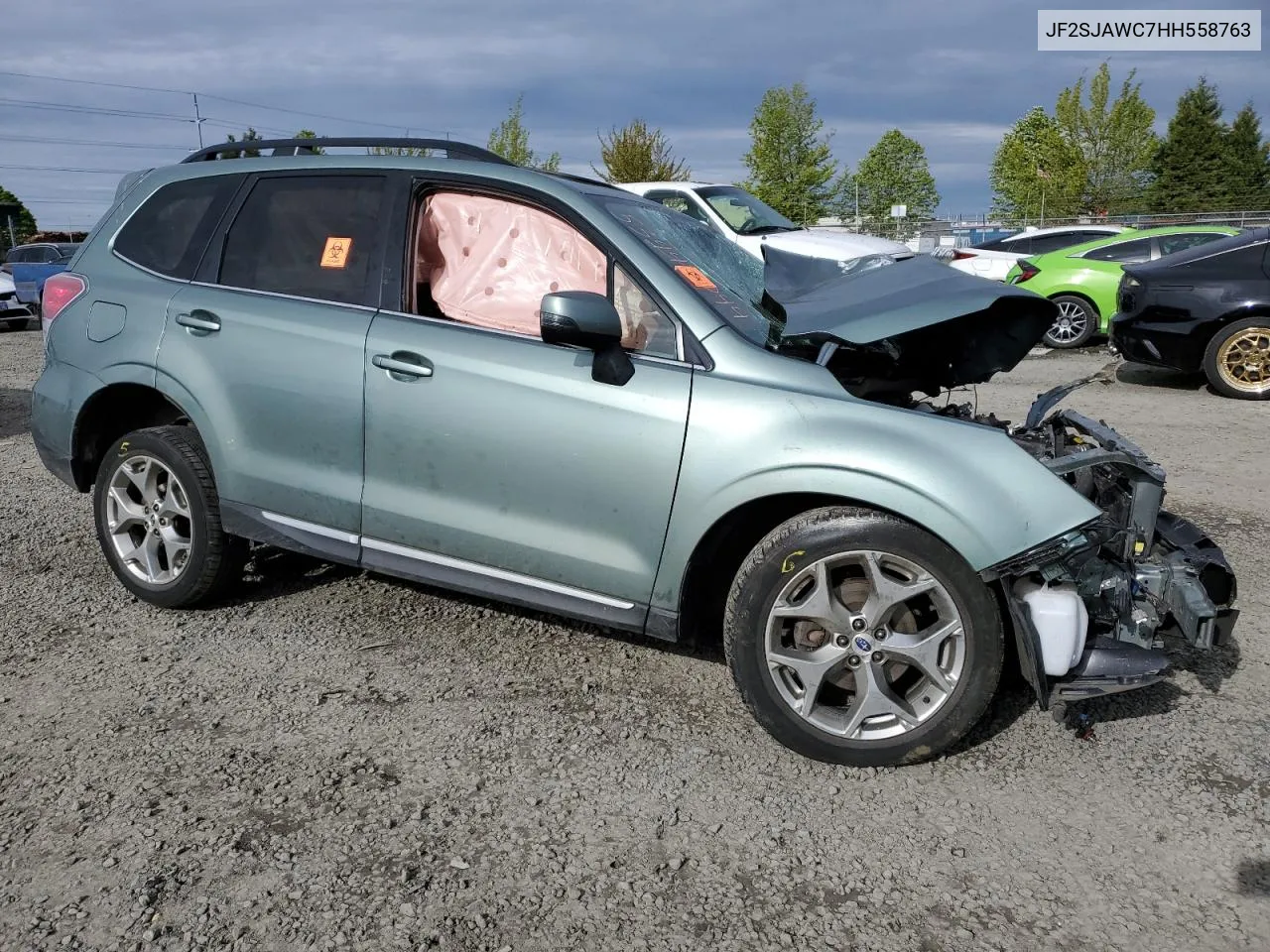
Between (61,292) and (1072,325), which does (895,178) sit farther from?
(61,292)

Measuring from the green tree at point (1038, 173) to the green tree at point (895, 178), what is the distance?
8.24 metres

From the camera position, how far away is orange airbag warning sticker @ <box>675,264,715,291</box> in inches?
137

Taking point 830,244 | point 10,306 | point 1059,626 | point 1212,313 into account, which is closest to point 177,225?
point 1059,626

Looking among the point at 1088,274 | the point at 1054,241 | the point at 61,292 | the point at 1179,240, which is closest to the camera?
the point at 61,292

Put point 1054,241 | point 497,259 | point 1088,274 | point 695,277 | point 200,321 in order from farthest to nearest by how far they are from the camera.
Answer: point 1054,241, point 1088,274, point 200,321, point 497,259, point 695,277

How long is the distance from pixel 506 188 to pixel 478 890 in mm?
2378

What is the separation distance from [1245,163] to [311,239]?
68.2m

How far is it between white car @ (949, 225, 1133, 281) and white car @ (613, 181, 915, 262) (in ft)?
12.6

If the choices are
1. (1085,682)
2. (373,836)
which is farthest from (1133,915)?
(373,836)

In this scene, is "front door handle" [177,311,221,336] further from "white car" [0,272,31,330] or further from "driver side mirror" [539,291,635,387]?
"white car" [0,272,31,330]

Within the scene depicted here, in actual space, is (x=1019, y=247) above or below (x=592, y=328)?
above

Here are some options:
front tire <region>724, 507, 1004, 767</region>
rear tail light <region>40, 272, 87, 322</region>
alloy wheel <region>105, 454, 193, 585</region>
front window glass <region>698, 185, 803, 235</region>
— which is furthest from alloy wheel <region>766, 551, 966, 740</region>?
front window glass <region>698, 185, 803, 235</region>

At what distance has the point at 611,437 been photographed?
10.8 ft

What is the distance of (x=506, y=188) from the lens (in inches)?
146
